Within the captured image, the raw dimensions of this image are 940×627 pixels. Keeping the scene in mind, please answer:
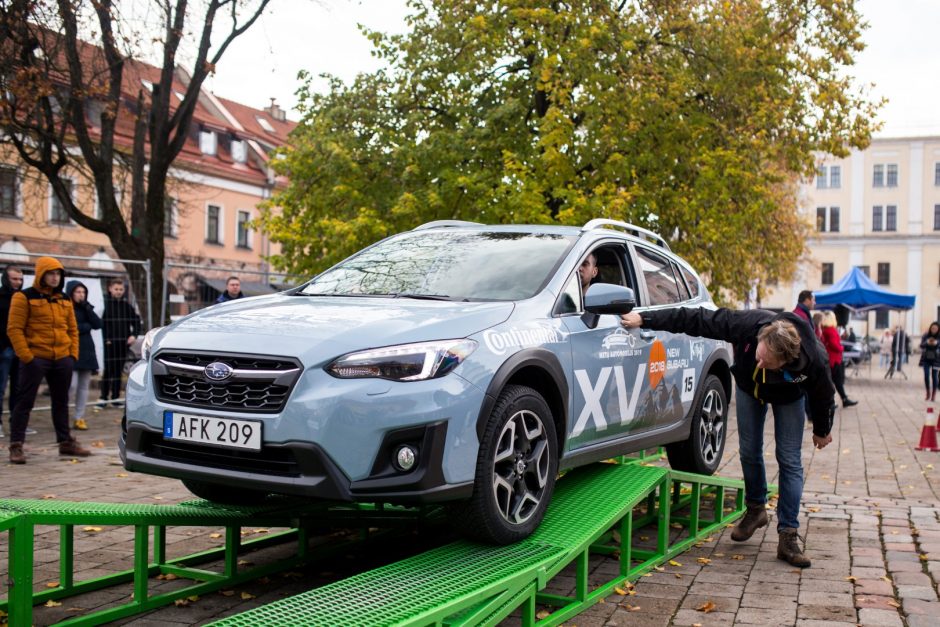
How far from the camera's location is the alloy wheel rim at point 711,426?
7.51 meters

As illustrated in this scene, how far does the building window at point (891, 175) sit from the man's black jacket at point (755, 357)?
72.8 metres

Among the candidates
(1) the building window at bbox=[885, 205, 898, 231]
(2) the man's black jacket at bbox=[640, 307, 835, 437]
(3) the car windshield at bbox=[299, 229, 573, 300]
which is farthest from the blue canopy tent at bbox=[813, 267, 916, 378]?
(1) the building window at bbox=[885, 205, 898, 231]

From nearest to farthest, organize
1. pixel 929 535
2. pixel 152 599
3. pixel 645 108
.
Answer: pixel 152 599 < pixel 929 535 < pixel 645 108

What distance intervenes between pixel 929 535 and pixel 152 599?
16.7ft

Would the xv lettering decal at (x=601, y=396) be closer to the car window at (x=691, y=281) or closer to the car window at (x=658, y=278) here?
the car window at (x=658, y=278)

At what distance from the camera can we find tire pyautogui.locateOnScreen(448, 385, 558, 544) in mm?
4539

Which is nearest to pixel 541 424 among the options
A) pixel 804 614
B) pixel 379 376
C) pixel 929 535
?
pixel 379 376

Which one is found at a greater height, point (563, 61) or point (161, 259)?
point (563, 61)

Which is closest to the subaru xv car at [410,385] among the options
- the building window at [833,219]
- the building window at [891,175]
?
the building window at [891,175]

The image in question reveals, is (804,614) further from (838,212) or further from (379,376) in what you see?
(838,212)

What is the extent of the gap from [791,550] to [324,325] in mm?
3267

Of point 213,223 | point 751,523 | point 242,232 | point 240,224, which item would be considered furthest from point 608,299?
point 242,232

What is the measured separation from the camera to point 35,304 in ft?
29.9

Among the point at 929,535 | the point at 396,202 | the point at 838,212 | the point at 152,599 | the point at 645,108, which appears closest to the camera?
the point at 152,599
